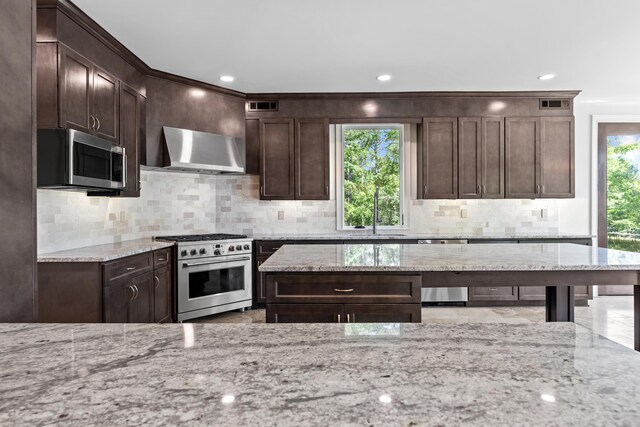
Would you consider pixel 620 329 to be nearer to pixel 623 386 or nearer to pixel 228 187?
pixel 623 386

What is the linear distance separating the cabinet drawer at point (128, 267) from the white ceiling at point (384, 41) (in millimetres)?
1770

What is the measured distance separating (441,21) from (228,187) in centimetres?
310

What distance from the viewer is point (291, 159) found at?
4668 millimetres

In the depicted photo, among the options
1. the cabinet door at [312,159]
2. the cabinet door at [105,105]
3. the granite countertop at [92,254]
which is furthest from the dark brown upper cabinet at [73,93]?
Result: the cabinet door at [312,159]

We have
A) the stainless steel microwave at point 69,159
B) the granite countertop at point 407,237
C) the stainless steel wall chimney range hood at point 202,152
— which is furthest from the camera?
the granite countertop at point 407,237

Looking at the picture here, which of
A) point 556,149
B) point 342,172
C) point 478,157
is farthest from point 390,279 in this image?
point 556,149

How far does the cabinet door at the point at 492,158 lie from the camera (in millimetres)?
4688

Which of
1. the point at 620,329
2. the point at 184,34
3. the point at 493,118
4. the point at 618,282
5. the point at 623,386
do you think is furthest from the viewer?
the point at 493,118

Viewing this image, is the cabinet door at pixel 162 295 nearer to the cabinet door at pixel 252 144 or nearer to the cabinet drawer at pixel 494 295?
the cabinet door at pixel 252 144

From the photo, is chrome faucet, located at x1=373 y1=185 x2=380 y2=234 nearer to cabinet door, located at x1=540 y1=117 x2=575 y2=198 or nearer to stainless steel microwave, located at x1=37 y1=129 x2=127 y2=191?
cabinet door, located at x1=540 y1=117 x2=575 y2=198

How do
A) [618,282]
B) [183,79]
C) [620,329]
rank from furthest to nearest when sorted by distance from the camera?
[183,79] < [620,329] < [618,282]

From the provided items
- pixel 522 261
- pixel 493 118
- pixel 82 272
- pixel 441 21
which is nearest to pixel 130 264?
pixel 82 272

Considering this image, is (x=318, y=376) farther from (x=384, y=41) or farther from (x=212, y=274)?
(x=212, y=274)

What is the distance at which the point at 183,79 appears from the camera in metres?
4.09
